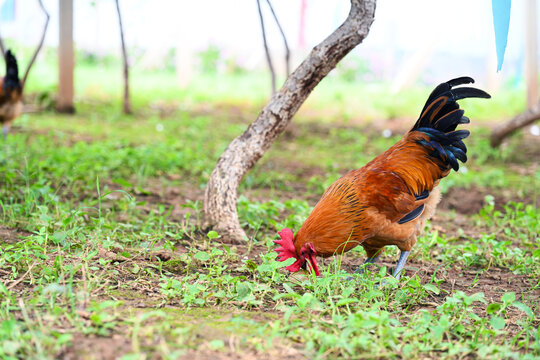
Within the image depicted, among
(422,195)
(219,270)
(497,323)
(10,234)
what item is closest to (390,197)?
A: (422,195)

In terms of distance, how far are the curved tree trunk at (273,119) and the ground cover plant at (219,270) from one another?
19cm

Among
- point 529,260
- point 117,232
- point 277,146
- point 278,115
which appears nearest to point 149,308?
point 117,232

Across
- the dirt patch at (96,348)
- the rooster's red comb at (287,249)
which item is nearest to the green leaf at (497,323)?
the rooster's red comb at (287,249)

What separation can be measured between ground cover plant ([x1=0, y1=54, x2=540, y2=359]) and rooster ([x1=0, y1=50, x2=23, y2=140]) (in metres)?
0.41

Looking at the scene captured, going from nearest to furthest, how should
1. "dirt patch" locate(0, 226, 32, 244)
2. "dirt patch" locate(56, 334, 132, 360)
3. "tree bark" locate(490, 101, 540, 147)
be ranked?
"dirt patch" locate(56, 334, 132, 360) → "dirt patch" locate(0, 226, 32, 244) → "tree bark" locate(490, 101, 540, 147)

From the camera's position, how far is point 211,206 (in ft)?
12.2

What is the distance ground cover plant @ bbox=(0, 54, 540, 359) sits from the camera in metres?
2.16

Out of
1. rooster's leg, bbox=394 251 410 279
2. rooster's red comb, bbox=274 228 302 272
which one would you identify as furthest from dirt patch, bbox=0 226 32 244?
rooster's leg, bbox=394 251 410 279

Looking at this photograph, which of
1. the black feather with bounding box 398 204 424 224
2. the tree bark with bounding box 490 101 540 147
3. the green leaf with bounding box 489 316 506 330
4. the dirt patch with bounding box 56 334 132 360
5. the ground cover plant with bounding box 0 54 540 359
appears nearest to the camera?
the dirt patch with bounding box 56 334 132 360

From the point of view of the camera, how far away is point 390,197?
10.0 ft

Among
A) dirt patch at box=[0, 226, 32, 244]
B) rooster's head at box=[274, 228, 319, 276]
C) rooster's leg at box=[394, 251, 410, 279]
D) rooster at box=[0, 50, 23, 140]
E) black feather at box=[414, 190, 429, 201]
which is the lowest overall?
rooster's leg at box=[394, 251, 410, 279]

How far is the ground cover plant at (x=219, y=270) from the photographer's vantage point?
216 cm

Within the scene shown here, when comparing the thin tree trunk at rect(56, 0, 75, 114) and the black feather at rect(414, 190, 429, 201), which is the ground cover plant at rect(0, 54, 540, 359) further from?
the thin tree trunk at rect(56, 0, 75, 114)

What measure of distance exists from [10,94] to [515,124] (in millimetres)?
7059
